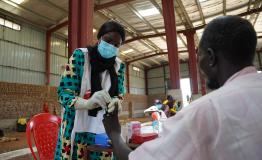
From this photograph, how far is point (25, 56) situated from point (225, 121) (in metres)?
13.8

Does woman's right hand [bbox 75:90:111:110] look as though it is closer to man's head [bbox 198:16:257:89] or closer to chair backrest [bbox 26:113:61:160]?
A: man's head [bbox 198:16:257:89]

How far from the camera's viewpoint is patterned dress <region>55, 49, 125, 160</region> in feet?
4.96

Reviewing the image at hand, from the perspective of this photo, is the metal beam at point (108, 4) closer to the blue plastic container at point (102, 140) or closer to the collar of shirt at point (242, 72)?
the blue plastic container at point (102, 140)

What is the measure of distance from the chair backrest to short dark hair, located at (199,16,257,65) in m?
2.03

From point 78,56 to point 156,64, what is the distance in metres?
24.5

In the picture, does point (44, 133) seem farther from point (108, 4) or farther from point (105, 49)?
point (108, 4)

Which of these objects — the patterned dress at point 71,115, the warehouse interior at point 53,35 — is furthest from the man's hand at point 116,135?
the warehouse interior at point 53,35

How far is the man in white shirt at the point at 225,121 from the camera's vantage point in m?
0.61

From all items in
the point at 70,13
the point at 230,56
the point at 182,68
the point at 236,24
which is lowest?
the point at 230,56

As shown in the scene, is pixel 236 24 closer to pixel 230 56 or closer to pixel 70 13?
pixel 230 56

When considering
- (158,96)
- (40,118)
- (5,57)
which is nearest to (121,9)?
(5,57)

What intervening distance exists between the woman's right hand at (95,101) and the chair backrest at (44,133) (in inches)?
42.6

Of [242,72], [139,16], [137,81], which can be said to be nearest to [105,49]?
[242,72]

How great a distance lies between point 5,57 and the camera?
11.8m
